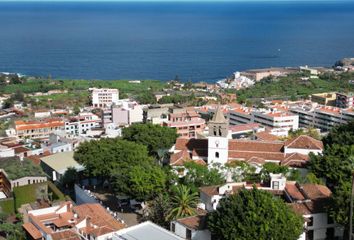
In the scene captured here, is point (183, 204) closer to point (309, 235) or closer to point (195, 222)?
point (195, 222)

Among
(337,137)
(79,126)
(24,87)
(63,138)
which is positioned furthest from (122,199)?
(24,87)

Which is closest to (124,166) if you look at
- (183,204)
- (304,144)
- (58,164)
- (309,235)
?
(183,204)

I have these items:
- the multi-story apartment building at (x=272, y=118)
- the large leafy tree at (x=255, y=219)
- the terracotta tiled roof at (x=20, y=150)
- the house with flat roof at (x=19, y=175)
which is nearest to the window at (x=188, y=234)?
the large leafy tree at (x=255, y=219)

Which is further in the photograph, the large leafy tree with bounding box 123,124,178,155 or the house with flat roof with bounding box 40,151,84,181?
the house with flat roof with bounding box 40,151,84,181

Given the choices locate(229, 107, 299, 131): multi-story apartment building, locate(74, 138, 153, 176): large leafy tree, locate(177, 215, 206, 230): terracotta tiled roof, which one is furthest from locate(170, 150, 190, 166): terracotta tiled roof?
locate(229, 107, 299, 131): multi-story apartment building

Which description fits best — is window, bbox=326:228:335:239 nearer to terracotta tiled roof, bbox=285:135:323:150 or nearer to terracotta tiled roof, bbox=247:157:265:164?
terracotta tiled roof, bbox=247:157:265:164
